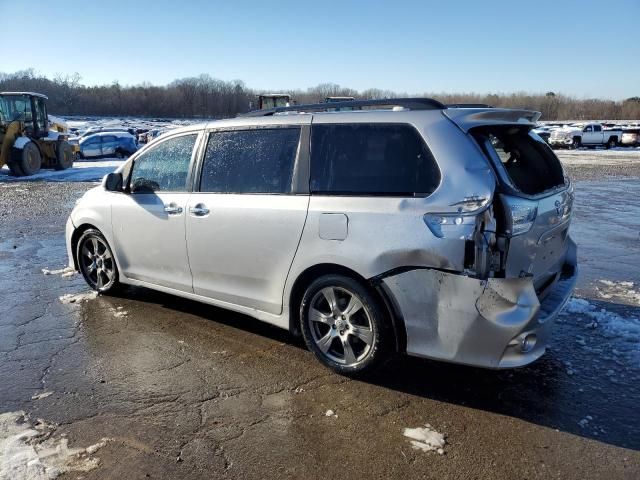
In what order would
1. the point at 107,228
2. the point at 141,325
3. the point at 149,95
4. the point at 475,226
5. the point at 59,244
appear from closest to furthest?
the point at 475,226 < the point at 141,325 < the point at 107,228 < the point at 59,244 < the point at 149,95

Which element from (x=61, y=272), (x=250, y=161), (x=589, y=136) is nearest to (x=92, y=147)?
(x=61, y=272)

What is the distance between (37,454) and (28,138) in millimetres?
20380

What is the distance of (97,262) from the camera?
5.54m

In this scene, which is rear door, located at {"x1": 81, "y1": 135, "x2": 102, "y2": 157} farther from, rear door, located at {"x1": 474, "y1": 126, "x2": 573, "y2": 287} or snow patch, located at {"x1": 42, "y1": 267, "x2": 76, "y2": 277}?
rear door, located at {"x1": 474, "y1": 126, "x2": 573, "y2": 287}

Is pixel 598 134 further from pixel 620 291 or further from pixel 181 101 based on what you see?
pixel 181 101

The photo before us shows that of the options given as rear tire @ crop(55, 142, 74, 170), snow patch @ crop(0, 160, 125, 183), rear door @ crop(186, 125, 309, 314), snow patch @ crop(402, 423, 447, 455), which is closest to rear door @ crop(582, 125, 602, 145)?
snow patch @ crop(0, 160, 125, 183)

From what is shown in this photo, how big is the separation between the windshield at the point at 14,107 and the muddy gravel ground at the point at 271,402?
1865 centimetres

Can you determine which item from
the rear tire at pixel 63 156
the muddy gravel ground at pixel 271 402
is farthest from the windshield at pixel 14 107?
the muddy gravel ground at pixel 271 402

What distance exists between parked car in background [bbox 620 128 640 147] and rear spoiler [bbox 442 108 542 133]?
144ft

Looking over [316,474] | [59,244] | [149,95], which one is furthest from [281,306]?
[149,95]

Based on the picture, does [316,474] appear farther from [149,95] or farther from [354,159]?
[149,95]

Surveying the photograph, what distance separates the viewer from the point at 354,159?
12.1 feet

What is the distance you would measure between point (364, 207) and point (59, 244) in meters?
6.54

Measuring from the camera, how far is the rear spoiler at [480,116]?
3.38m
